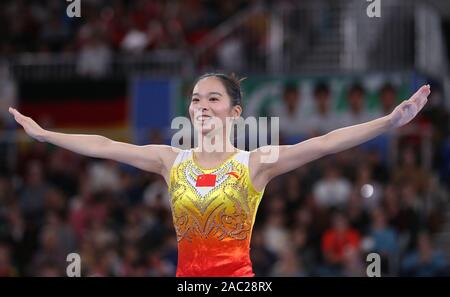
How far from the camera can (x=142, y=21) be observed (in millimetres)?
16766

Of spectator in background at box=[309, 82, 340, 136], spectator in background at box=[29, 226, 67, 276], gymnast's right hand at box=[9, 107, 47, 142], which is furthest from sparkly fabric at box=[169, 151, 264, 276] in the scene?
spectator in background at box=[309, 82, 340, 136]

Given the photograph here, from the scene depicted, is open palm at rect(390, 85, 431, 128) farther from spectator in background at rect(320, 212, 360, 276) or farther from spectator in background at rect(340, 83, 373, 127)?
spectator in background at rect(340, 83, 373, 127)

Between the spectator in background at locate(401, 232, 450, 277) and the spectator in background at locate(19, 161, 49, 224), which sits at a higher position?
the spectator in background at locate(19, 161, 49, 224)

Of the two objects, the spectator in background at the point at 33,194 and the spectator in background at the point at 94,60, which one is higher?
the spectator in background at the point at 94,60

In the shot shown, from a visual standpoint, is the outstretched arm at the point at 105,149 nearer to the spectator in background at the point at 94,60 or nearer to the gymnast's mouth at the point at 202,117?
the gymnast's mouth at the point at 202,117

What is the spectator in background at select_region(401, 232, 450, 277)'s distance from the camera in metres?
11.1

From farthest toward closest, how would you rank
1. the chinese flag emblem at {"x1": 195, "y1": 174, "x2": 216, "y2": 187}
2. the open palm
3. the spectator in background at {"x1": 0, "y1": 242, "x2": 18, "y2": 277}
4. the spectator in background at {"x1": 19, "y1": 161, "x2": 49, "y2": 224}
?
1. the spectator in background at {"x1": 19, "y1": 161, "x2": 49, "y2": 224}
2. the spectator in background at {"x1": 0, "y1": 242, "x2": 18, "y2": 277}
3. the chinese flag emblem at {"x1": 195, "y1": 174, "x2": 216, "y2": 187}
4. the open palm

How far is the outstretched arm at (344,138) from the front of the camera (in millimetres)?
5805

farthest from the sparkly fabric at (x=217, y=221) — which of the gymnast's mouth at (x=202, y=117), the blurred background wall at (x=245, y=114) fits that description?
the blurred background wall at (x=245, y=114)

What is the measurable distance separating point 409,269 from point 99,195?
4.53m

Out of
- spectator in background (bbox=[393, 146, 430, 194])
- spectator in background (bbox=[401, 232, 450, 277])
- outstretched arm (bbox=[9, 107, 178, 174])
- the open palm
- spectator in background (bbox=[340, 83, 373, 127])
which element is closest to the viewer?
the open palm

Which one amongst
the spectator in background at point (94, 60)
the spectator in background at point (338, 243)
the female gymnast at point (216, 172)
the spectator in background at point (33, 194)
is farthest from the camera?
the spectator in background at point (94, 60)

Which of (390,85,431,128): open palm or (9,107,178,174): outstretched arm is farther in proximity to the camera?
(9,107,178,174): outstretched arm
